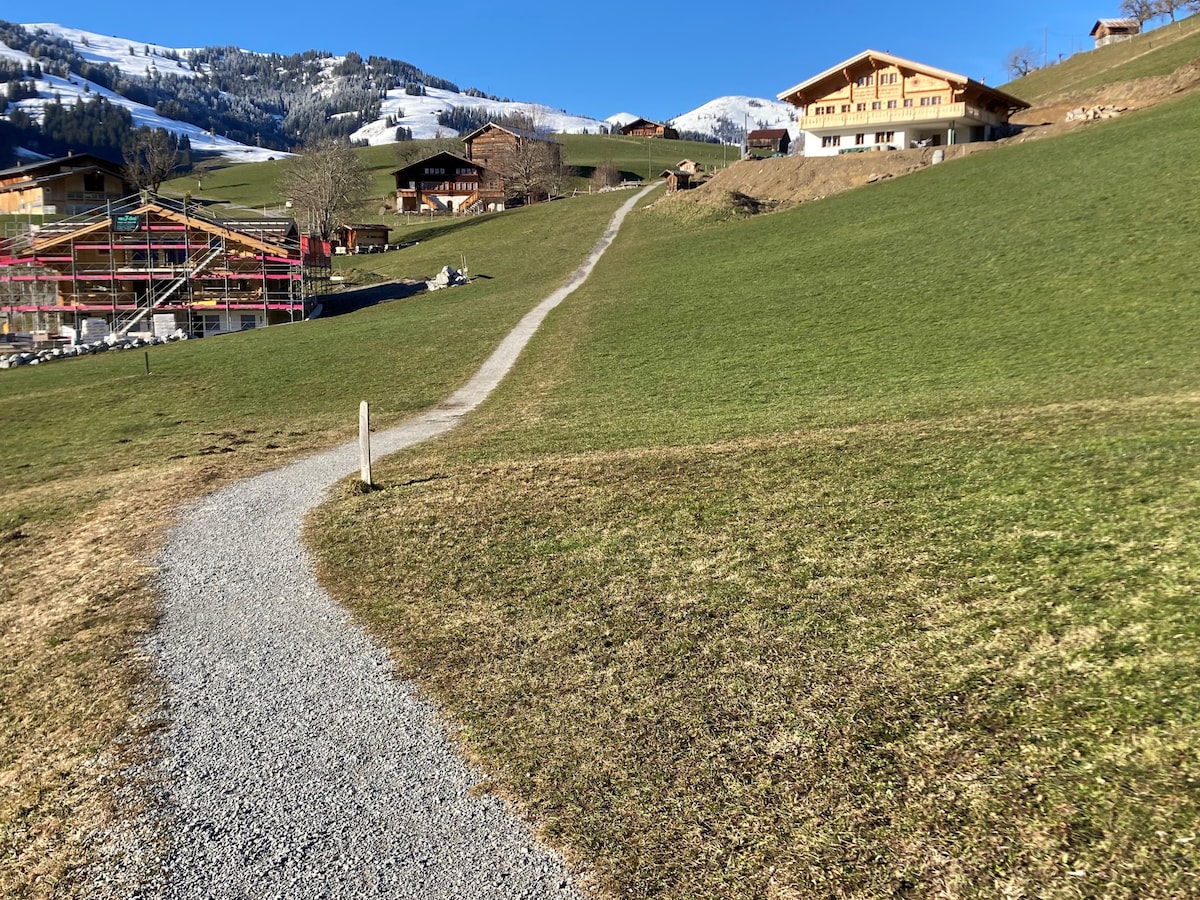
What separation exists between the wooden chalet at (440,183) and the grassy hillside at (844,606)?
4094 inches

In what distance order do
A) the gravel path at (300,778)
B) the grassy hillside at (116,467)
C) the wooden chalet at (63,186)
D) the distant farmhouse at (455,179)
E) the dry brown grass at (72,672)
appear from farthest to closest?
the distant farmhouse at (455,179) → the wooden chalet at (63,186) → the grassy hillside at (116,467) → the dry brown grass at (72,672) → the gravel path at (300,778)

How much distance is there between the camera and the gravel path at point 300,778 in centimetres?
548

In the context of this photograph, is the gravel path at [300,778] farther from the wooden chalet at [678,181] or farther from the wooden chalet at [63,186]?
the wooden chalet at [63,186]

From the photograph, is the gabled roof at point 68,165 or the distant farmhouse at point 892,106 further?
the gabled roof at point 68,165

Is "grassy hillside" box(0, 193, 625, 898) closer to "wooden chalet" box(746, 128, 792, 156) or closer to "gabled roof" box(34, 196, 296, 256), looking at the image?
"gabled roof" box(34, 196, 296, 256)

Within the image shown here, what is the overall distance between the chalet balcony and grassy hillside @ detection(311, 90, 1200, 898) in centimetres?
4419

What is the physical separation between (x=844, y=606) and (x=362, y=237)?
283 feet

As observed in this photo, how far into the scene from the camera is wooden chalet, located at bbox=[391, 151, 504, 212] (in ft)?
388

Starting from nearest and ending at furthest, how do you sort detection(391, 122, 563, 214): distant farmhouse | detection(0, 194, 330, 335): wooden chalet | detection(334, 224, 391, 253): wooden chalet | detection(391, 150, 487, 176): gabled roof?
detection(0, 194, 330, 335): wooden chalet
detection(334, 224, 391, 253): wooden chalet
detection(391, 122, 563, 214): distant farmhouse
detection(391, 150, 487, 176): gabled roof

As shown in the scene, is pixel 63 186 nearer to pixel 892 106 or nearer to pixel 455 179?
pixel 455 179

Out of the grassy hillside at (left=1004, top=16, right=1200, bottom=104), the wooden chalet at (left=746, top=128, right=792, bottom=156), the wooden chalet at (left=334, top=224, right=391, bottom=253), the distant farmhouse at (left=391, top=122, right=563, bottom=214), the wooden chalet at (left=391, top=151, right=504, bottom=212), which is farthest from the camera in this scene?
the wooden chalet at (left=746, top=128, right=792, bottom=156)

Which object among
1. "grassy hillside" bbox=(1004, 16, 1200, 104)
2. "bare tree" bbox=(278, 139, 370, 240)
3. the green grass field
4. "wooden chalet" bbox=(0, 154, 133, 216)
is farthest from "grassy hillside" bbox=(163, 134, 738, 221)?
the green grass field

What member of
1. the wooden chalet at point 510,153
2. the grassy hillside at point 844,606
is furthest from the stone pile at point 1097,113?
the wooden chalet at point 510,153

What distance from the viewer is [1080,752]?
5.54 meters
